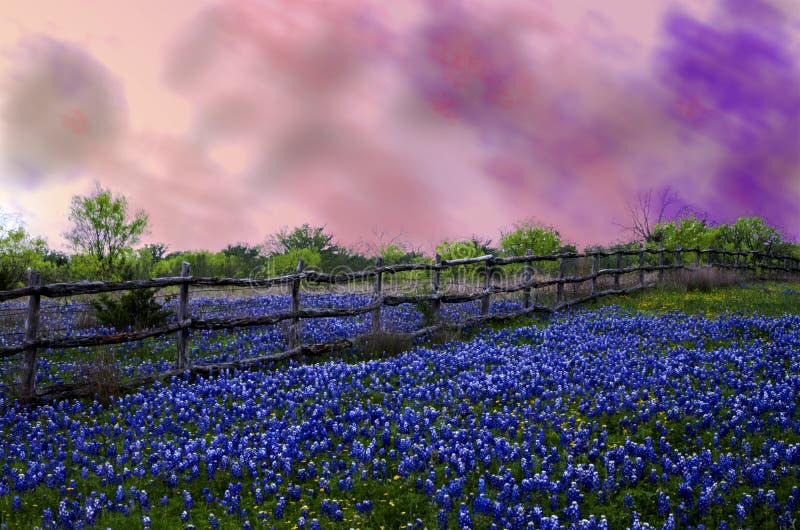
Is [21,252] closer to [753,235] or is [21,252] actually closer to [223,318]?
[223,318]

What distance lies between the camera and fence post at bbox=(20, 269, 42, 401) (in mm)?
8438

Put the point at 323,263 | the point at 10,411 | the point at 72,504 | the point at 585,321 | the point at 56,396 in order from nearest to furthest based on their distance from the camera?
the point at 72,504
the point at 10,411
the point at 56,396
the point at 585,321
the point at 323,263

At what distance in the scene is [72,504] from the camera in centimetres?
530

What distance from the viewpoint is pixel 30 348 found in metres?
8.45

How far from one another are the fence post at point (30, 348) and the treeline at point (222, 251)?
40.1ft

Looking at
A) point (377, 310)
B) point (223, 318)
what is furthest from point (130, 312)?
point (377, 310)

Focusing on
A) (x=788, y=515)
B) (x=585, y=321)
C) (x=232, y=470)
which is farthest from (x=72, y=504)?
(x=585, y=321)

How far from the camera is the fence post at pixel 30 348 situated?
27.7 ft

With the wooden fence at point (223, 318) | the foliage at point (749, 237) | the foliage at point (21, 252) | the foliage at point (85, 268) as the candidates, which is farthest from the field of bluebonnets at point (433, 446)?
the foliage at point (749, 237)

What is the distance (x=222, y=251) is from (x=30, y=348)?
32.5 metres

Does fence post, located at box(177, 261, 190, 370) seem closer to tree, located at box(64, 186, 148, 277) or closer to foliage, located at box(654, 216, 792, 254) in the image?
tree, located at box(64, 186, 148, 277)

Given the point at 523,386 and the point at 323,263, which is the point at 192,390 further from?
the point at 323,263

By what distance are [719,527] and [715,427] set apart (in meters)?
2.26

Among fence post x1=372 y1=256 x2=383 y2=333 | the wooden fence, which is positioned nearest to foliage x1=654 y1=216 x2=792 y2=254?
the wooden fence
